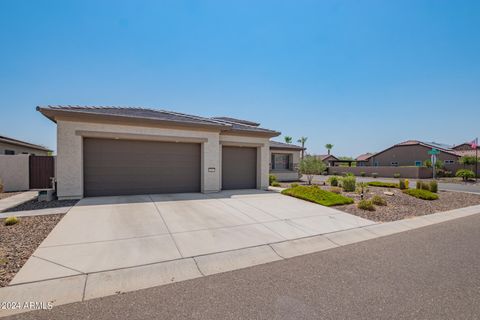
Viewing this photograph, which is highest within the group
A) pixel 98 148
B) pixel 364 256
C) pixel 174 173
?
pixel 98 148

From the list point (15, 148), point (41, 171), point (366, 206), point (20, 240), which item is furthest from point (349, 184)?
point (15, 148)

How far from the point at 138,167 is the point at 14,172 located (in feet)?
26.6

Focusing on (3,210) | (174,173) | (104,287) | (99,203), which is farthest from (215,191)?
(104,287)

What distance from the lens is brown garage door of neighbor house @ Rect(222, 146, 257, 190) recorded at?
13734 millimetres

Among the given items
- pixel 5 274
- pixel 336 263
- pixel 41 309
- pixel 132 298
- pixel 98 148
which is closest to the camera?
pixel 41 309

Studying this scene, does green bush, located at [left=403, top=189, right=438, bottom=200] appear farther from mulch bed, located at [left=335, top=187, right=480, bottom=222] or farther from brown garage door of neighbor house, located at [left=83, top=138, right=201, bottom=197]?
brown garage door of neighbor house, located at [left=83, top=138, right=201, bottom=197]

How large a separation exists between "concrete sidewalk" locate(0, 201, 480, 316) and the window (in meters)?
18.5

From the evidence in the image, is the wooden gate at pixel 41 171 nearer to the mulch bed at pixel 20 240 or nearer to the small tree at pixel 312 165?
the mulch bed at pixel 20 240

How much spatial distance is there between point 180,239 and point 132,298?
2218 millimetres

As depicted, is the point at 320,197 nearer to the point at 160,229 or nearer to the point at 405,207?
the point at 405,207

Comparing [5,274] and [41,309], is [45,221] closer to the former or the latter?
[5,274]

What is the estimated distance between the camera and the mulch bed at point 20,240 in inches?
155

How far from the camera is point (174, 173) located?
39.2ft

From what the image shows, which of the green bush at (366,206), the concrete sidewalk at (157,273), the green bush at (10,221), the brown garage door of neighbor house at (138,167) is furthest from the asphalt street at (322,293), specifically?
the brown garage door of neighbor house at (138,167)
